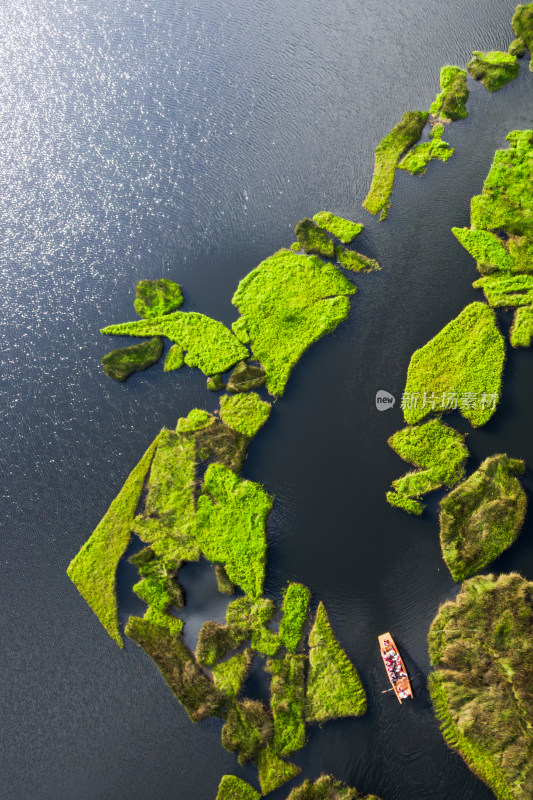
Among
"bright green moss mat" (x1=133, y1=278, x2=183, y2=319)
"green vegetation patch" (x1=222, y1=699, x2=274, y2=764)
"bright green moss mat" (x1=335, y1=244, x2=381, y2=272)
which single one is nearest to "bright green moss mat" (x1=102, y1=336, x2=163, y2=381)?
"bright green moss mat" (x1=133, y1=278, x2=183, y2=319)

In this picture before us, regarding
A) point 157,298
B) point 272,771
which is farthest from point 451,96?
point 272,771

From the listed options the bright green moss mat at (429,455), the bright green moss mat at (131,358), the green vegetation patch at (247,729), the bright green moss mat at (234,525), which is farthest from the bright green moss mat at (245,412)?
the green vegetation patch at (247,729)

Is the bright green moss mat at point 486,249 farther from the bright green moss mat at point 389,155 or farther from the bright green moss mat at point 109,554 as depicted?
the bright green moss mat at point 109,554

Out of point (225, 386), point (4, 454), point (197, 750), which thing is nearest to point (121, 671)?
point (197, 750)

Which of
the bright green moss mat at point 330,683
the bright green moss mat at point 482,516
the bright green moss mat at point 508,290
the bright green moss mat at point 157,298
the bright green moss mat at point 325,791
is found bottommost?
the bright green moss mat at point 325,791

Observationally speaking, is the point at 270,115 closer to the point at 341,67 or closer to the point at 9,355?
the point at 341,67

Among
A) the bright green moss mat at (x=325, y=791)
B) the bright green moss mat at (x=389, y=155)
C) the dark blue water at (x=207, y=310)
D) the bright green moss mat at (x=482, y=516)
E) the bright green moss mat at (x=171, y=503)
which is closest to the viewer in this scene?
the bright green moss mat at (x=325, y=791)

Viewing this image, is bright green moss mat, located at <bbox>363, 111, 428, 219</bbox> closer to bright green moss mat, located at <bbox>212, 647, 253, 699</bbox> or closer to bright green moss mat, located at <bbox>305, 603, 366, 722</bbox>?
bright green moss mat, located at <bbox>305, 603, 366, 722</bbox>
